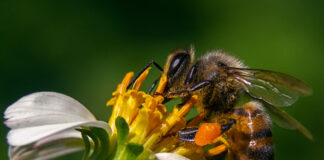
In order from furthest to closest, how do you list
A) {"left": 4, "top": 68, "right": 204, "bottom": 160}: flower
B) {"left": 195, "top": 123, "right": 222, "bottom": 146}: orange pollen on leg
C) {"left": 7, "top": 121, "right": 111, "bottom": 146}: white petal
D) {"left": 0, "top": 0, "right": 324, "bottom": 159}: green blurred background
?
{"left": 0, "top": 0, "right": 324, "bottom": 159}: green blurred background
{"left": 195, "top": 123, "right": 222, "bottom": 146}: orange pollen on leg
{"left": 4, "top": 68, "right": 204, "bottom": 160}: flower
{"left": 7, "top": 121, "right": 111, "bottom": 146}: white petal

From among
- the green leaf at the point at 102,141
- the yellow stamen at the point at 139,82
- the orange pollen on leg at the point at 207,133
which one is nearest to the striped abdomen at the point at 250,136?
the orange pollen on leg at the point at 207,133

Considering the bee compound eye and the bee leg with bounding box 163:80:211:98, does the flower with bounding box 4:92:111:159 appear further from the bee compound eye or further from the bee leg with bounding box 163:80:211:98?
the bee compound eye

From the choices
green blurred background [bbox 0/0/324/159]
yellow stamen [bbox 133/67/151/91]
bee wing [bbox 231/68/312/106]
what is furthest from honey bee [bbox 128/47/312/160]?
green blurred background [bbox 0/0/324/159]

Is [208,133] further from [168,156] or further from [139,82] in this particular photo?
[139,82]

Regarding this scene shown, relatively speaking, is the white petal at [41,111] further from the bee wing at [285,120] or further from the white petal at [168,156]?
the bee wing at [285,120]

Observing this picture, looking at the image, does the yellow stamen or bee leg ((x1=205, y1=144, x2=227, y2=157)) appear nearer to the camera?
bee leg ((x1=205, y1=144, x2=227, y2=157))

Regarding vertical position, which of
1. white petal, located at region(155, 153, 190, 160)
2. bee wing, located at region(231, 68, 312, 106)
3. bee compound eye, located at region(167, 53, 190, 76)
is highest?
bee compound eye, located at region(167, 53, 190, 76)

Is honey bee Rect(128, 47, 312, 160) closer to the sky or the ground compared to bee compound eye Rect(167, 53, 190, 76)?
closer to the ground
